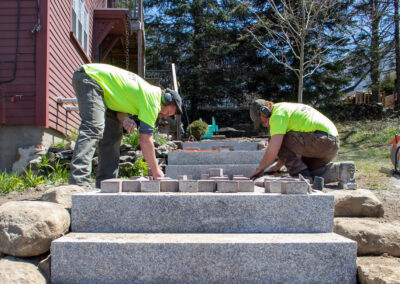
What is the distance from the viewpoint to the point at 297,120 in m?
3.47

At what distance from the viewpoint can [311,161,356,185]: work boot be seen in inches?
141

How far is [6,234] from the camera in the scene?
1.79 meters

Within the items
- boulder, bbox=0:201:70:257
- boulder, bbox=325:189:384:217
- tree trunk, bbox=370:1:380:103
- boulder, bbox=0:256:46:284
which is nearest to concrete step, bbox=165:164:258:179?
boulder, bbox=325:189:384:217

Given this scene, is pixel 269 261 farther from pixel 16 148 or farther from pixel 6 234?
pixel 16 148

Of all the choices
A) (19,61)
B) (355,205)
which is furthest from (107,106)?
(19,61)

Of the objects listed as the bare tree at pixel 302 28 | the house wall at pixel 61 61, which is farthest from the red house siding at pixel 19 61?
the bare tree at pixel 302 28

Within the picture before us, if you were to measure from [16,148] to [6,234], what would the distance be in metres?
4.36

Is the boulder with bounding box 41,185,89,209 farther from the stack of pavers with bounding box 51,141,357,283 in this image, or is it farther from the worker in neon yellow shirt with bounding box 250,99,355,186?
the worker in neon yellow shirt with bounding box 250,99,355,186

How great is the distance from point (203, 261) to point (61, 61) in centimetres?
608

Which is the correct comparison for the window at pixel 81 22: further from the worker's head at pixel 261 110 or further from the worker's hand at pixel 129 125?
the worker's head at pixel 261 110

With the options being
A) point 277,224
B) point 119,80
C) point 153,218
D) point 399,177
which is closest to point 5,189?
point 119,80

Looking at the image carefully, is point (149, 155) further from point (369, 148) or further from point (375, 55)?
point (375, 55)

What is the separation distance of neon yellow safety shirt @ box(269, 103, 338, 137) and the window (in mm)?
6376

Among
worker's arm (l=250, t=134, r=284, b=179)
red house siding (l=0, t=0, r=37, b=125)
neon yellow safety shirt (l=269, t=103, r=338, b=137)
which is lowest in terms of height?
worker's arm (l=250, t=134, r=284, b=179)
